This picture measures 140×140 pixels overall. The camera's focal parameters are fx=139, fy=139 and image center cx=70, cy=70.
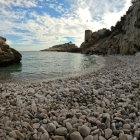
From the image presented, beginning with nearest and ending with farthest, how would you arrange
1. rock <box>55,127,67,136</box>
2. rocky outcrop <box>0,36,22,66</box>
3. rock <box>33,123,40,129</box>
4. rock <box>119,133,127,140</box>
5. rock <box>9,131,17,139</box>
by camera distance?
rock <box>119,133,127,140</box>
rock <box>9,131,17,139</box>
rock <box>55,127,67,136</box>
rock <box>33,123,40,129</box>
rocky outcrop <box>0,36,22,66</box>

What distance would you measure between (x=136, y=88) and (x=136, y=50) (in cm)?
3527

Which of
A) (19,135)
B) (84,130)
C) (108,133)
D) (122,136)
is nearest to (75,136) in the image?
(84,130)

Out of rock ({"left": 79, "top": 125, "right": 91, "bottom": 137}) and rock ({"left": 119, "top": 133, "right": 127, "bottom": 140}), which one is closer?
rock ({"left": 119, "top": 133, "right": 127, "bottom": 140})

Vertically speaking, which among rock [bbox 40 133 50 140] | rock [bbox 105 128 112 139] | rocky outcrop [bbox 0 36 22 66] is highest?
rocky outcrop [bbox 0 36 22 66]

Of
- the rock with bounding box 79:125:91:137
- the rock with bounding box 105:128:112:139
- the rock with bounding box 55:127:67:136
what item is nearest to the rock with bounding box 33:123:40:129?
the rock with bounding box 55:127:67:136

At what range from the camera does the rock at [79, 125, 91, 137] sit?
2.92 metres

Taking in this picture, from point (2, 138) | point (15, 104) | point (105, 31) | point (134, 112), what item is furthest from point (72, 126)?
point (105, 31)

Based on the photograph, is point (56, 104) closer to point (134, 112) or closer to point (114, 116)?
point (114, 116)

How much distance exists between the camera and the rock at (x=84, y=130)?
2.92 meters

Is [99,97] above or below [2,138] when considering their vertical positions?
above

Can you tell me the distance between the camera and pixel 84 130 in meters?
2.96

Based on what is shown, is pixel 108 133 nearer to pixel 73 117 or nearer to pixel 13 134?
pixel 73 117

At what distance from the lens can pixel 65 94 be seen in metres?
5.07

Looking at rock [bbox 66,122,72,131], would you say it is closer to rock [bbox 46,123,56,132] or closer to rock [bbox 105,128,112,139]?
rock [bbox 46,123,56,132]
